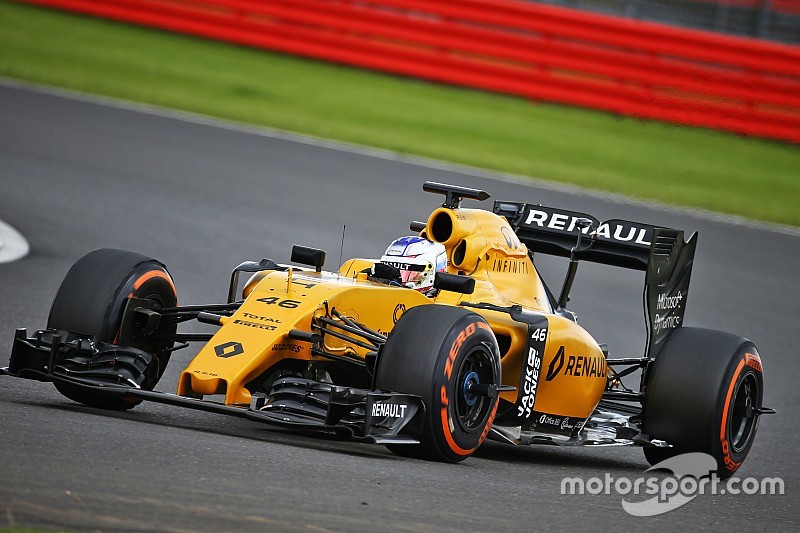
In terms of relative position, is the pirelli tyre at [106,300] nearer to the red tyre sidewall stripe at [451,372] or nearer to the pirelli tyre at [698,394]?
the red tyre sidewall stripe at [451,372]

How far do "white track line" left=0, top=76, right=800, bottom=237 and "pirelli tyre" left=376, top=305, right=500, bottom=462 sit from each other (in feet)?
31.9

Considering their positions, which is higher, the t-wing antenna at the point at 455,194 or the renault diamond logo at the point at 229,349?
the t-wing antenna at the point at 455,194

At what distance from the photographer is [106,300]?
282 inches

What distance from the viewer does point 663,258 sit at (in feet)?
29.3

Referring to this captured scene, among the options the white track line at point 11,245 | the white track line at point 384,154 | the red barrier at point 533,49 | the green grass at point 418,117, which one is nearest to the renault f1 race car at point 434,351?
the white track line at point 11,245

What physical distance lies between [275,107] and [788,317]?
849 cm

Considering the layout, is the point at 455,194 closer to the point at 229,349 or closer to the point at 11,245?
the point at 229,349

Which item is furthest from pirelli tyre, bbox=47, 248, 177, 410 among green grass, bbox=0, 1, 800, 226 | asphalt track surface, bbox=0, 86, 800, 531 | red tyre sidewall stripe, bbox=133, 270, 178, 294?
green grass, bbox=0, 1, 800, 226

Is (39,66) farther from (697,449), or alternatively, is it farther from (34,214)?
(697,449)

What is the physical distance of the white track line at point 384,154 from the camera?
53.9 feet

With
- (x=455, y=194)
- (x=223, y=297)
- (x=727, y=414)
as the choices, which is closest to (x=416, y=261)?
(x=455, y=194)

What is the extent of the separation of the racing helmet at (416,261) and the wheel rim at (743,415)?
2.11 meters

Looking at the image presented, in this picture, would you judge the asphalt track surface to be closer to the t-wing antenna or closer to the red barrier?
the t-wing antenna

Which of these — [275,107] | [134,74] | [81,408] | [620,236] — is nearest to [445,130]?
[275,107]
